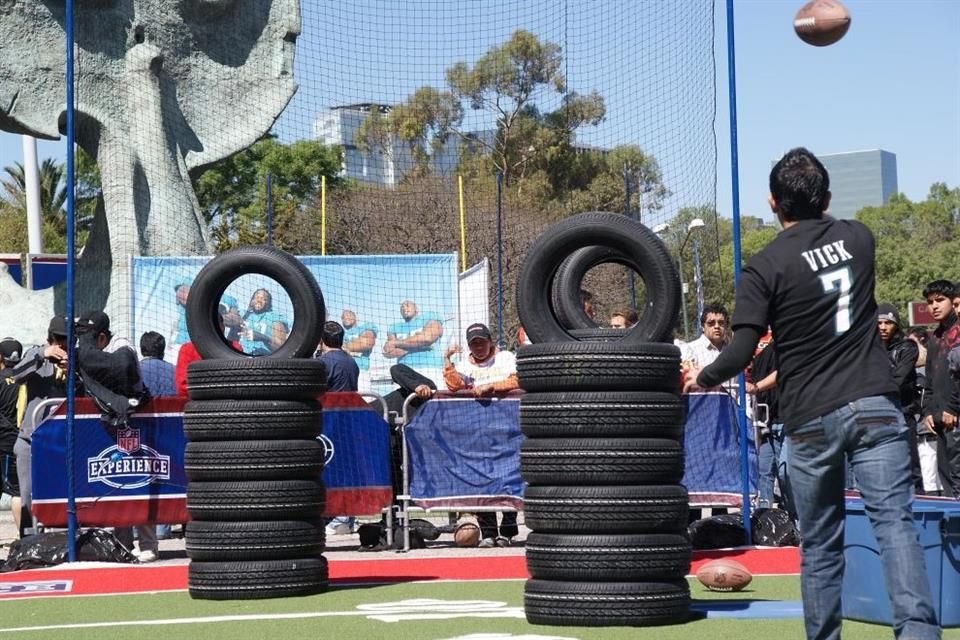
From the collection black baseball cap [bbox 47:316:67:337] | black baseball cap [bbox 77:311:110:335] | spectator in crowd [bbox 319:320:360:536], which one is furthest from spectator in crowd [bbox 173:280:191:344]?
black baseball cap [bbox 77:311:110:335]

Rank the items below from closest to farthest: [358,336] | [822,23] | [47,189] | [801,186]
→ [801,186]
[822,23]
[358,336]
[47,189]

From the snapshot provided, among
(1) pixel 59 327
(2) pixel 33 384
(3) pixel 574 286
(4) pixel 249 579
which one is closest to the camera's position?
(3) pixel 574 286

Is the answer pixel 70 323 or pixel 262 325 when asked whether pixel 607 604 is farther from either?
pixel 262 325

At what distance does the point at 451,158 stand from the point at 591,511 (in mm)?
10986

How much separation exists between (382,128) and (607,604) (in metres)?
10.5

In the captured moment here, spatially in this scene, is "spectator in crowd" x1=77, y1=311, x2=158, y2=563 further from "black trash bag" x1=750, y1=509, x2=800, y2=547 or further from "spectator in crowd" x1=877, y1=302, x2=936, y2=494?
"spectator in crowd" x1=877, y1=302, x2=936, y2=494

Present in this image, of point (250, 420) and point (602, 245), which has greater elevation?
point (602, 245)

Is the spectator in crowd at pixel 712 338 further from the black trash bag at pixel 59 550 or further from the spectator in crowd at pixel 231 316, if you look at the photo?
the spectator in crowd at pixel 231 316

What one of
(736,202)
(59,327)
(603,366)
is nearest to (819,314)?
(603,366)

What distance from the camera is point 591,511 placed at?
791 centimetres

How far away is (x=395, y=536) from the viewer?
43.3ft

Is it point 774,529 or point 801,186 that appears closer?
point 801,186

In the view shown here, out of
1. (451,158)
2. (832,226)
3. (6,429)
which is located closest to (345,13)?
(451,158)

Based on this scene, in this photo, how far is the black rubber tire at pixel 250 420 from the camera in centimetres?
961
